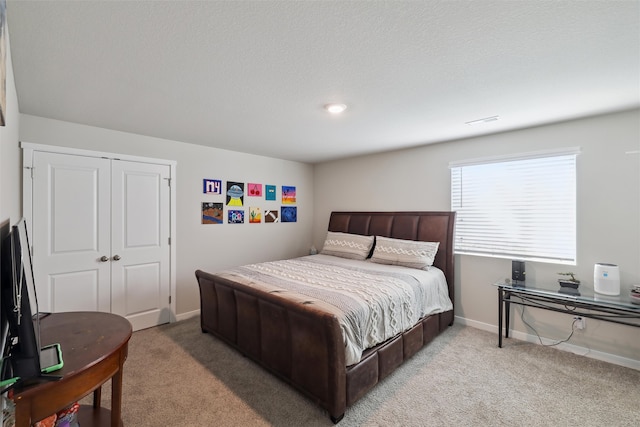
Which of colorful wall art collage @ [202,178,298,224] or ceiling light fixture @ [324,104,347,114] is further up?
ceiling light fixture @ [324,104,347,114]

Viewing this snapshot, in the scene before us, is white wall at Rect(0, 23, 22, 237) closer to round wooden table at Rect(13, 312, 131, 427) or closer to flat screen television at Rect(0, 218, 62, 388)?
flat screen television at Rect(0, 218, 62, 388)

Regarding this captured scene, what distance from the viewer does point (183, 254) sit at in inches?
145

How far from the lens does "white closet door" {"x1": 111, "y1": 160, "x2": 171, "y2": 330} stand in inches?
125

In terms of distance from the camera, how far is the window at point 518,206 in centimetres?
287

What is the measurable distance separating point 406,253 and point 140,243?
3.23 m

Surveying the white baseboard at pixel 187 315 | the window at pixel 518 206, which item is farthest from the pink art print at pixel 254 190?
the window at pixel 518 206

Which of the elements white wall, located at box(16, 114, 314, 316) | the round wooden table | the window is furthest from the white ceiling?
the round wooden table

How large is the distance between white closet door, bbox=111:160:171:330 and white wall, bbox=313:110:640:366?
3144mm

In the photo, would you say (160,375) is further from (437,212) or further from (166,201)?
(437,212)

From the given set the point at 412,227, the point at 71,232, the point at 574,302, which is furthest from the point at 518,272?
the point at 71,232

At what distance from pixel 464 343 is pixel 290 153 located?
132 inches

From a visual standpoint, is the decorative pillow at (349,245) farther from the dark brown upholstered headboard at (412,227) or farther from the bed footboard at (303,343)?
the bed footboard at (303,343)

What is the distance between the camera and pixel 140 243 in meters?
3.32

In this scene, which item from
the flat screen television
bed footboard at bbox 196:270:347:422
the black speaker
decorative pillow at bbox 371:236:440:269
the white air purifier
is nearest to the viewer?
the flat screen television
